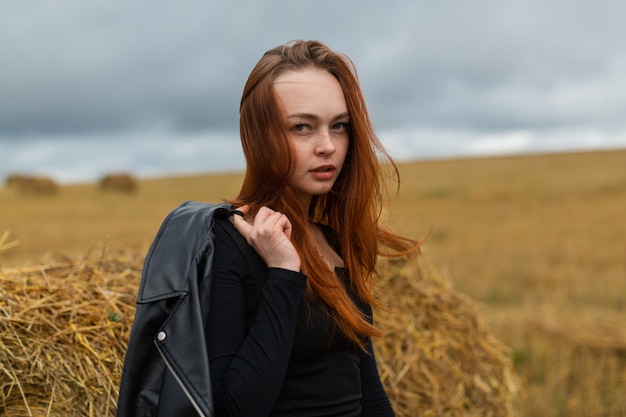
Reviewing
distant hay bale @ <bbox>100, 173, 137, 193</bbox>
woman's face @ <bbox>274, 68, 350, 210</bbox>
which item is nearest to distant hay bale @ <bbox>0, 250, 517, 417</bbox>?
woman's face @ <bbox>274, 68, 350, 210</bbox>

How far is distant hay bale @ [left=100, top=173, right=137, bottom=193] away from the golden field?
2.51 feet

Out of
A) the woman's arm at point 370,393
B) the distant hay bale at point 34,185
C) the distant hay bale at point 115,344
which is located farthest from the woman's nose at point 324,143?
the distant hay bale at point 34,185

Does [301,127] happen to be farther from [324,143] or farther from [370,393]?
[370,393]

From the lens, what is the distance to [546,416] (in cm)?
554

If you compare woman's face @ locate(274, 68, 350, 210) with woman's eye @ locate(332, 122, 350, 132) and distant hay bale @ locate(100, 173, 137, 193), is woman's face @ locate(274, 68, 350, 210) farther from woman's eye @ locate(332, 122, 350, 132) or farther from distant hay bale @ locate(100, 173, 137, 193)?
distant hay bale @ locate(100, 173, 137, 193)

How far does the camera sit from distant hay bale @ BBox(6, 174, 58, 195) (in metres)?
32.6

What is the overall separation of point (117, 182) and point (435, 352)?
1250 inches

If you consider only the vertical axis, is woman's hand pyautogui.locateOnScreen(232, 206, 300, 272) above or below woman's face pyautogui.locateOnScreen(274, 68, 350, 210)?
below

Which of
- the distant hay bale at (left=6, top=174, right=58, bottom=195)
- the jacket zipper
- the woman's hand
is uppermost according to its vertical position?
the woman's hand

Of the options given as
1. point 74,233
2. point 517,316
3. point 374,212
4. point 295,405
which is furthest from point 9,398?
point 74,233

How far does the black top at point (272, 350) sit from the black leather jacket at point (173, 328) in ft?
0.20

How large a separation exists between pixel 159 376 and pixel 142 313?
20 centimetres

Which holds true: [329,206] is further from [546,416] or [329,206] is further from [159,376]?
[546,416]

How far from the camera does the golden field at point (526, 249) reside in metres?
6.00
